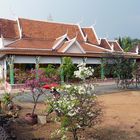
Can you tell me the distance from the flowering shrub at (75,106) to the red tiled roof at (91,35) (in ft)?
93.5

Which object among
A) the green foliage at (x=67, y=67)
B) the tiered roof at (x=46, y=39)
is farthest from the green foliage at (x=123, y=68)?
the green foliage at (x=67, y=67)

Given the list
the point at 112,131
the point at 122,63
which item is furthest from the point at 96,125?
the point at 122,63

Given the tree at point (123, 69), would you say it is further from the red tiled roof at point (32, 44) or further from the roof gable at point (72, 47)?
the red tiled roof at point (32, 44)

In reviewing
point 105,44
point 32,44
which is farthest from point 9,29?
point 105,44

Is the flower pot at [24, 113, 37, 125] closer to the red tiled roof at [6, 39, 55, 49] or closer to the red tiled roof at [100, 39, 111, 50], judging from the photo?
the red tiled roof at [6, 39, 55, 49]

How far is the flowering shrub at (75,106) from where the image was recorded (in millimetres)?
7539

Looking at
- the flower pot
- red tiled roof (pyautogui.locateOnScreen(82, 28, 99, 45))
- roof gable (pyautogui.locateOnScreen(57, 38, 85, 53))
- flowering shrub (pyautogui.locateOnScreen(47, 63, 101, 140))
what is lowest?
the flower pot

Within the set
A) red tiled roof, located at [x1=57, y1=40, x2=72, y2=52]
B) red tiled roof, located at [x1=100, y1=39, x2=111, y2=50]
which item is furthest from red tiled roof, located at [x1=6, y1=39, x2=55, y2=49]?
red tiled roof, located at [x1=100, y1=39, x2=111, y2=50]

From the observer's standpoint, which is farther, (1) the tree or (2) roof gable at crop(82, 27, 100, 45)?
(2) roof gable at crop(82, 27, 100, 45)

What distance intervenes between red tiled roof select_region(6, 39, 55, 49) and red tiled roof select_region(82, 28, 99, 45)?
638cm

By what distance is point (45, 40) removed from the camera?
32062mm

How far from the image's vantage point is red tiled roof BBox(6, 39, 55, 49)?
28.8 m

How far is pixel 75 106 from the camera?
24.9 feet

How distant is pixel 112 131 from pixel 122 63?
47.6ft
